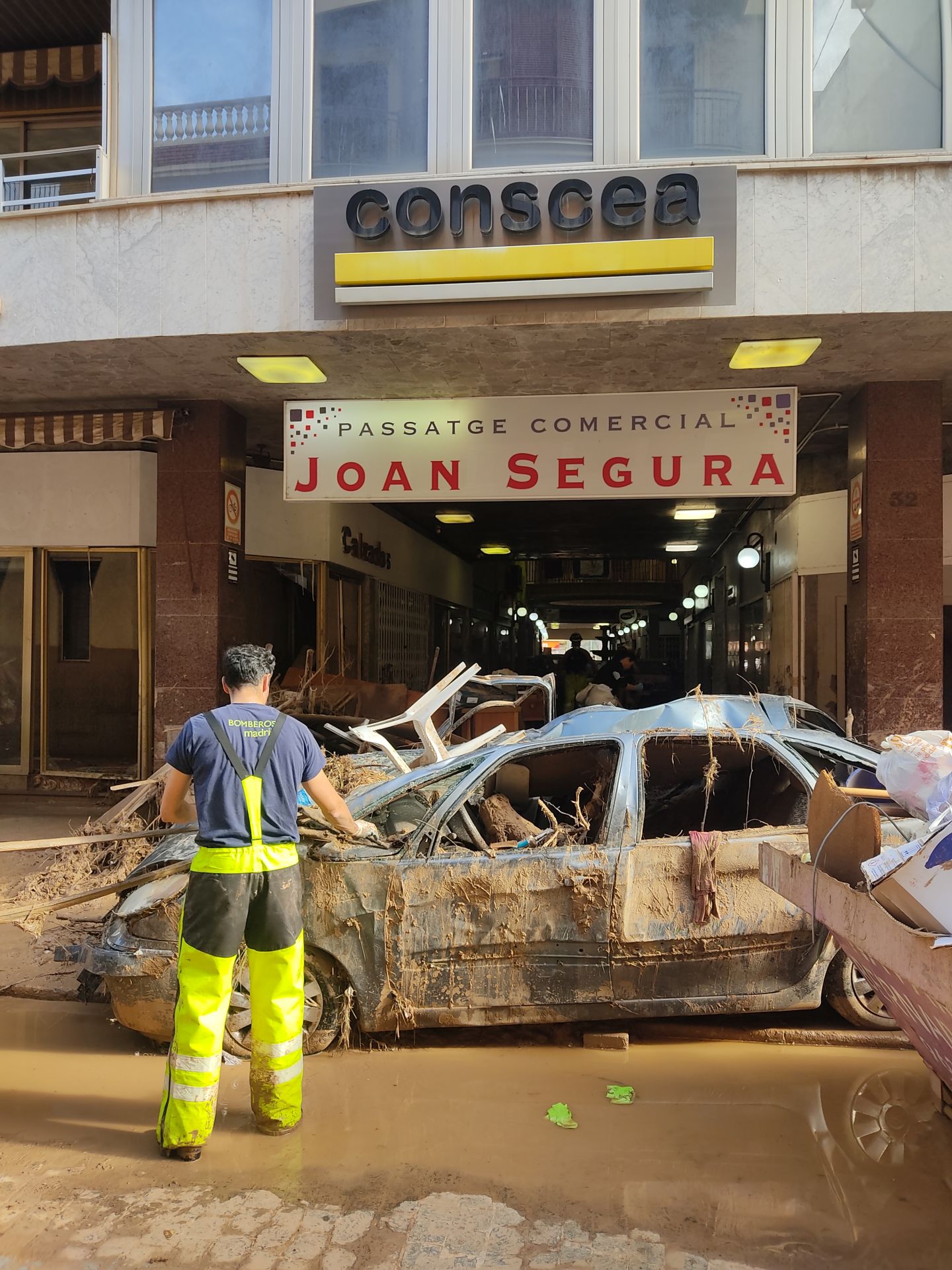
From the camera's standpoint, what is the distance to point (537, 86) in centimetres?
739

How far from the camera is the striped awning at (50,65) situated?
10562mm

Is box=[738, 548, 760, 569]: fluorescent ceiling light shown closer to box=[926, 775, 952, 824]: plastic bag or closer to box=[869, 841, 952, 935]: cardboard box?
box=[926, 775, 952, 824]: plastic bag

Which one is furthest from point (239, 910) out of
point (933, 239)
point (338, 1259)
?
point (933, 239)

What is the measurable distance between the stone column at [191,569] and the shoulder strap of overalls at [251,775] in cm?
578

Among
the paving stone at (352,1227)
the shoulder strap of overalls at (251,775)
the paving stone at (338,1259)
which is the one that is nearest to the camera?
the paving stone at (338,1259)

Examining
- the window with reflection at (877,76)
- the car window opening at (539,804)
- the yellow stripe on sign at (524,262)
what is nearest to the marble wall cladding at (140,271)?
the yellow stripe on sign at (524,262)

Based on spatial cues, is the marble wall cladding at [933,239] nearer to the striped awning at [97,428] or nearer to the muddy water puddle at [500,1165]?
the muddy water puddle at [500,1165]

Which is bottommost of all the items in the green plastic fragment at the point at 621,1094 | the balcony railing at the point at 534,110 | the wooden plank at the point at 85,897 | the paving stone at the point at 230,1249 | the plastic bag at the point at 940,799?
the paving stone at the point at 230,1249

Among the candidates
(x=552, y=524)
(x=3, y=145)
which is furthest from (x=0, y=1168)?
(x=552, y=524)

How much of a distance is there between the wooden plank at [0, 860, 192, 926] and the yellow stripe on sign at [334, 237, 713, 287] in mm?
4622

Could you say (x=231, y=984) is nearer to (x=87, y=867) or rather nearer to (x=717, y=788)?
(x=717, y=788)

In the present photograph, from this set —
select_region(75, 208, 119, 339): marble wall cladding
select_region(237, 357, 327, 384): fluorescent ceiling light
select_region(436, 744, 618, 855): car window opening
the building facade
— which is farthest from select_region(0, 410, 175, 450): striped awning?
select_region(436, 744, 618, 855): car window opening

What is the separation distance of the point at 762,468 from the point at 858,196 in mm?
2170

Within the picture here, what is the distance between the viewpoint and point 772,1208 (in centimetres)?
304
